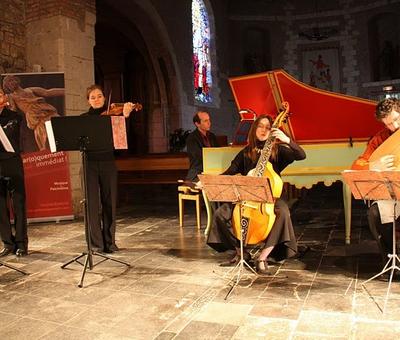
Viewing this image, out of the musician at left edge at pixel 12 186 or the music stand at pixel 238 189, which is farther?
the musician at left edge at pixel 12 186

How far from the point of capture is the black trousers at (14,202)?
15.9ft

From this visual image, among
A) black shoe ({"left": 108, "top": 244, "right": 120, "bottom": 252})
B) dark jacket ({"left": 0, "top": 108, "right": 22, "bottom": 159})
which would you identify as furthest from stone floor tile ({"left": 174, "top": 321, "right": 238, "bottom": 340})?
dark jacket ({"left": 0, "top": 108, "right": 22, "bottom": 159})

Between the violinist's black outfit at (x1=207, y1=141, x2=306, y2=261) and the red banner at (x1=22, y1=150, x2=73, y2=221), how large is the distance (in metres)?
3.59

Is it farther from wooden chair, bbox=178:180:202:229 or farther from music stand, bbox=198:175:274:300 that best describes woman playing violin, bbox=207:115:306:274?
wooden chair, bbox=178:180:202:229

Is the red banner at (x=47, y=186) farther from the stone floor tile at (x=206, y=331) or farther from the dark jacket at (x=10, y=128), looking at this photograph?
the stone floor tile at (x=206, y=331)

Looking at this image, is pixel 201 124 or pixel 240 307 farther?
pixel 201 124

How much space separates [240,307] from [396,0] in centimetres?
1730

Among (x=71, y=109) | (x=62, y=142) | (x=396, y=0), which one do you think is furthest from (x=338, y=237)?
(x=396, y=0)

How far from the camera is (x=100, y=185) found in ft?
15.6

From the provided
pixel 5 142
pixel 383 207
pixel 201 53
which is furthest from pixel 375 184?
pixel 201 53

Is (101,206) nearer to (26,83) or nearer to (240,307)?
(240,307)

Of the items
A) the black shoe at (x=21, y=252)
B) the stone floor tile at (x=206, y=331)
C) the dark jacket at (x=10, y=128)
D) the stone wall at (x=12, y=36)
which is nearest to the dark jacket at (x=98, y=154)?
the dark jacket at (x=10, y=128)

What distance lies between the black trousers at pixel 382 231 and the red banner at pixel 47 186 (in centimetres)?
469

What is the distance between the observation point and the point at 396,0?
56.9 ft
